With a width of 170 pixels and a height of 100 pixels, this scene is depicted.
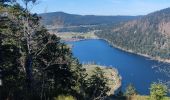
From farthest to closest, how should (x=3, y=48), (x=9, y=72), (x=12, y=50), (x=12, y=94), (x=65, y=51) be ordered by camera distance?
1. (x=65, y=51)
2. (x=12, y=50)
3. (x=3, y=48)
4. (x=9, y=72)
5. (x=12, y=94)

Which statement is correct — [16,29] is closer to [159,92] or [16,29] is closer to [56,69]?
[56,69]

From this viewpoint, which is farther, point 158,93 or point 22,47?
point 158,93

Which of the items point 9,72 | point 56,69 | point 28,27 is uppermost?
point 28,27

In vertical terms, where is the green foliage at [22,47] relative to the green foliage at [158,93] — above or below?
above

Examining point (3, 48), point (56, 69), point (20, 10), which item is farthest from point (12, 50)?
point (56, 69)

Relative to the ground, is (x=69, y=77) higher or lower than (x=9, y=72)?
lower

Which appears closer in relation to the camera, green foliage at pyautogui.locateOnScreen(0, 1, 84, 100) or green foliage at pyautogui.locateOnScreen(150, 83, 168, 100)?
green foliage at pyautogui.locateOnScreen(0, 1, 84, 100)

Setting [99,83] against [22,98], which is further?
[99,83]

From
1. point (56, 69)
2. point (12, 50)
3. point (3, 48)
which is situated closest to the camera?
point (3, 48)

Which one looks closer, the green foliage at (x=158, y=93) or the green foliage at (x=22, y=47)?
the green foliage at (x=22, y=47)

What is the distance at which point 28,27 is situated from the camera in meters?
27.0

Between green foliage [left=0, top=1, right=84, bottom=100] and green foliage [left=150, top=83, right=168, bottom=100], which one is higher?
green foliage [left=0, top=1, right=84, bottom=100]

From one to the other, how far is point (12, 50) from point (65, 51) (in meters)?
23.1

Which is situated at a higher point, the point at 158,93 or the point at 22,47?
the point at 22,47
